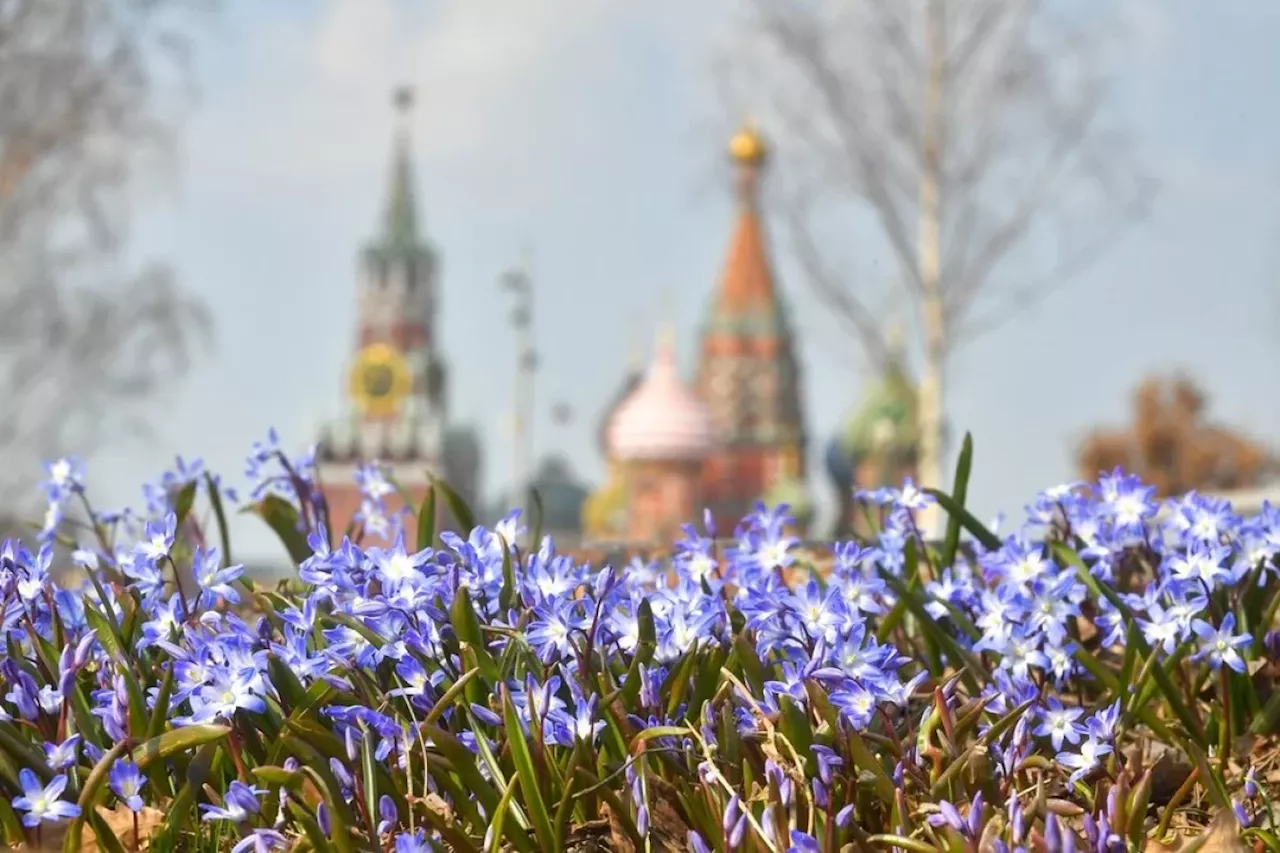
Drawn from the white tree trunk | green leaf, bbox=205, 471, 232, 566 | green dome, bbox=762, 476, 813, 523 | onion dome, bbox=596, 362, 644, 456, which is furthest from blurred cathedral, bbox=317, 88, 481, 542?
green leaf, bbox=205, 471, 232, 566

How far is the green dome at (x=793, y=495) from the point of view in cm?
3694

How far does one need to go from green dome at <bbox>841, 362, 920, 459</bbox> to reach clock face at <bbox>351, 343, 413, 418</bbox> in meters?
19.4

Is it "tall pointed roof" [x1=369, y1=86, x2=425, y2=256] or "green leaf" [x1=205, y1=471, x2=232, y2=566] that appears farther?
"tall pointed roof" [x1=369, y1=86, x2=425, y2=256]

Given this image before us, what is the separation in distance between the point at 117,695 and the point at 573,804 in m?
0.56

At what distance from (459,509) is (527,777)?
2.99 feet

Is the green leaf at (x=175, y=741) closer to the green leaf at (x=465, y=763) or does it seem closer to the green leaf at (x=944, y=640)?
the green leaf at (x=465, y=763)

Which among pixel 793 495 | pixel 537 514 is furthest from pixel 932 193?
pixel 793 495

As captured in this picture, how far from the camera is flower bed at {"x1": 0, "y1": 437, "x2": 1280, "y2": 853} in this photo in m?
1.77

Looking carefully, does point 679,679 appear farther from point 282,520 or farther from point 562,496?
point 562,496

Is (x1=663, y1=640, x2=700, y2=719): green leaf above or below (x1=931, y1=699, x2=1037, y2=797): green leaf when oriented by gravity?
above

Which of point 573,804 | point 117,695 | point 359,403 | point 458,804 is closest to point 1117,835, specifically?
point 573,804

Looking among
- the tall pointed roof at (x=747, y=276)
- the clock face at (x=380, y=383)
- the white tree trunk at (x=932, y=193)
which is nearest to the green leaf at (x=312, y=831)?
the white tree trunk at (x=932, y=193)

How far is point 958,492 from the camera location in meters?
2.70

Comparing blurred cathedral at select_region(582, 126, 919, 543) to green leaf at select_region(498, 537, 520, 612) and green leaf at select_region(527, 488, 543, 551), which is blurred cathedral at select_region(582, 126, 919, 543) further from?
green leaf at select_region(498, 537, 520, 612)
